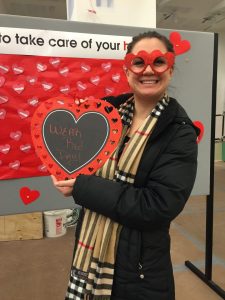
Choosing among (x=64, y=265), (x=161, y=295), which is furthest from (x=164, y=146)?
(x=64, y=265)

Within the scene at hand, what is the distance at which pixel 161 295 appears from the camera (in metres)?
1.02

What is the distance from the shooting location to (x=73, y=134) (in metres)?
1.02

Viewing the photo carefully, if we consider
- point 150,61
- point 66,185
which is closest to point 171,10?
point 150,61

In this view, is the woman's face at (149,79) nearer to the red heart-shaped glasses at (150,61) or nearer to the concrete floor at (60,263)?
the red heart-shaped glasses at (150,61)

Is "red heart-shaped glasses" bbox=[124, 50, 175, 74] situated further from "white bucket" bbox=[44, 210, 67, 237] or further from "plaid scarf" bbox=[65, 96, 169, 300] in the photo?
"white bucket" bbox=[44, 210, 67, 237]

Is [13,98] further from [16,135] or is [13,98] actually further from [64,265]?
[64,265]

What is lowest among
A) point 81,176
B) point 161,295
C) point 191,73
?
point 161,295

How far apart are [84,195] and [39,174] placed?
2.83ft

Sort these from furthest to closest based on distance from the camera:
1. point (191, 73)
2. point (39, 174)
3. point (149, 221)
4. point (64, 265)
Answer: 1. point (64, 265)
2. point (191, 73)
3. point (39, 174)
4. point (149, 221)

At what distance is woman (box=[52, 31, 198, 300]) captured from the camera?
90cm

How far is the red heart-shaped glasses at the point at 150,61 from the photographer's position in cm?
96

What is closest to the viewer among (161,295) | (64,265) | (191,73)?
(161,295)

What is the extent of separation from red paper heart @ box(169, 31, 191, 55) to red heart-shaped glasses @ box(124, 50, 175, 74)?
943 mm

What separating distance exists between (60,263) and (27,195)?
3.54ft
